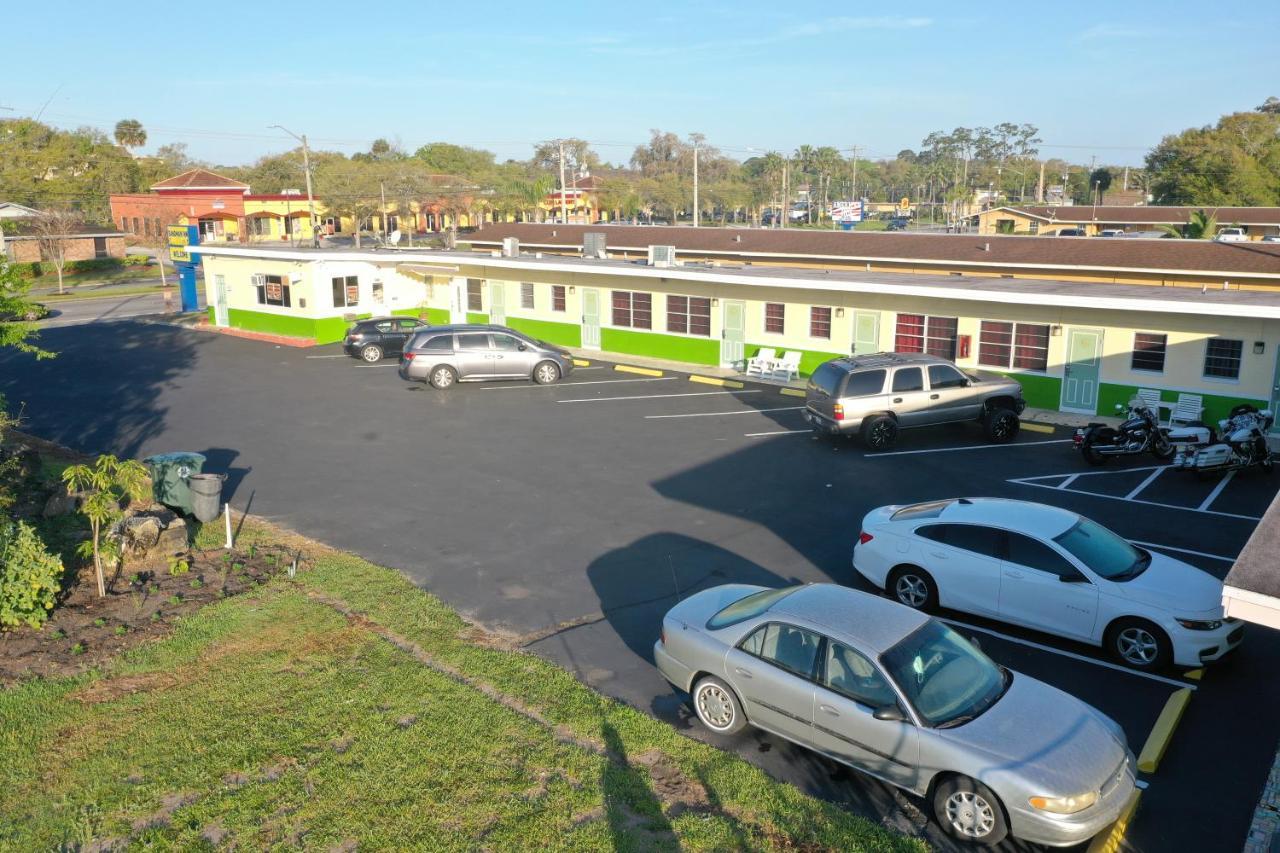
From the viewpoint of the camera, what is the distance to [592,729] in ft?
28.9

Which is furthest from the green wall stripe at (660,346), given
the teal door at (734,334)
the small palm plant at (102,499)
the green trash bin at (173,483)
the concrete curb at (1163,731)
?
the concrete curb at (1163,731)

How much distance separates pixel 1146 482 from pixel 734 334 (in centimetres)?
1313

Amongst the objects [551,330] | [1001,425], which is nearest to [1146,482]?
[1001,425]

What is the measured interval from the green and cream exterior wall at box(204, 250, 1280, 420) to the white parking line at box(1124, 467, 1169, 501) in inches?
Answer: 131

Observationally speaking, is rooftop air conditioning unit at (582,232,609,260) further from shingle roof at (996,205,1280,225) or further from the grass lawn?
shingle roof at (996,205,1280,225)

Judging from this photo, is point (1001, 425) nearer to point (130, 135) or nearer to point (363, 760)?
point (363, 760)

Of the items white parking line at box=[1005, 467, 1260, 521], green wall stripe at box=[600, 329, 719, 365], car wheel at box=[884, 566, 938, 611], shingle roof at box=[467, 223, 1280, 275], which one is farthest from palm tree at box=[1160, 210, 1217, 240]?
car wheel at box=[884, 566, 938, 611]

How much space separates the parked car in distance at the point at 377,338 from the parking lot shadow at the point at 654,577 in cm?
1890

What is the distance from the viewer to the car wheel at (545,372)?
26.4 m

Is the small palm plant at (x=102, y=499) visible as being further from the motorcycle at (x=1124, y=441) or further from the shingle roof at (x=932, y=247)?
the shingle roof at (x=932, y=247)

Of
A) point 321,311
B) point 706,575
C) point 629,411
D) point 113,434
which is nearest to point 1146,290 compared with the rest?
point 629,411

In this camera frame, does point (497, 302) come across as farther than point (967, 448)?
Yes

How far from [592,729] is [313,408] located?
17.0 metres

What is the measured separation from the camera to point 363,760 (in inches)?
326
